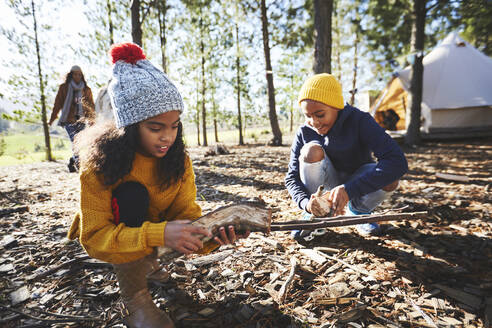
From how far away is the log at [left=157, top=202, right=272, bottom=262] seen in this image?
49.4 inches

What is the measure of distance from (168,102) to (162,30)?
41.1 ft

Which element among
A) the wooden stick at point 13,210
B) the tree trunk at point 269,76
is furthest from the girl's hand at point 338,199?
the tree trunk at point 269,76

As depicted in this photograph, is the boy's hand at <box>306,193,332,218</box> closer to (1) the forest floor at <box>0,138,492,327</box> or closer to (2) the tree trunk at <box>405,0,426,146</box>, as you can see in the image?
(1) the forest floor at <box>0,138,492,327</box>

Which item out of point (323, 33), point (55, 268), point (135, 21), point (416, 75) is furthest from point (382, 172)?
point (416, 75)

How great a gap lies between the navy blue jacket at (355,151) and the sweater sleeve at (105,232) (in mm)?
1262

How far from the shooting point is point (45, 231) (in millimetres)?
2539

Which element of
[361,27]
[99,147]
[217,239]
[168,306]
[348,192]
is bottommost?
[168,306]

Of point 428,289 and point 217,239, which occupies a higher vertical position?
point 217,239

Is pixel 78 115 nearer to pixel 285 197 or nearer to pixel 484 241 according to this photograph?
pixel 285 197

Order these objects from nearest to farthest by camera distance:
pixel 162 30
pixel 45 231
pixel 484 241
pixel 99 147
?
1. pixel 99 147
2. pixel 484 241
3. pixel 45 231
4. pixel 162 30

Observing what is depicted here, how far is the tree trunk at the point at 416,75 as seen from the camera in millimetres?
6824

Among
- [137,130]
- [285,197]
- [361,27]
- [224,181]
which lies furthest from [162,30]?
[137,130]

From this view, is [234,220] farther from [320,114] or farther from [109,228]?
[320,114]

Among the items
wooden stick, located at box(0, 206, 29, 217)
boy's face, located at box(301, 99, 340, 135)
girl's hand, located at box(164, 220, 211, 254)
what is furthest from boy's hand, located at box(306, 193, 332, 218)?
wooden stick, located at box(0, 206, 29, 217)
